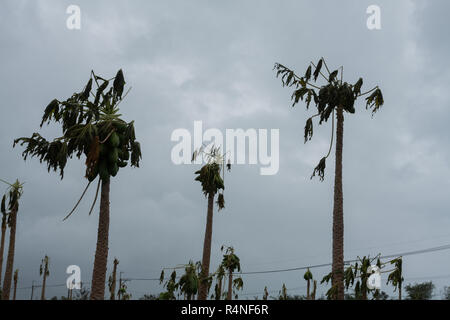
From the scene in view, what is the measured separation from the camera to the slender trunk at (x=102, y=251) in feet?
65.2

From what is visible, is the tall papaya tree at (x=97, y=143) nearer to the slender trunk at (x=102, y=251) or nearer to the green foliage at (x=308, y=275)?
the slender trunk at (x=102, y=251)

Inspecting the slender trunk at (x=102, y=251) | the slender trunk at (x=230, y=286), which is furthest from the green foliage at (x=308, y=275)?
the slender trunk at (x=102, y=251)

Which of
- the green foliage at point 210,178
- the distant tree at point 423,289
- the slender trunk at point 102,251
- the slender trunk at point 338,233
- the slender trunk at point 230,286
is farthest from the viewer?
the distant tree at point 423,289

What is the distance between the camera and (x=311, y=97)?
24.9 metres

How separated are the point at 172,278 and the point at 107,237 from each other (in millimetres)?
13434

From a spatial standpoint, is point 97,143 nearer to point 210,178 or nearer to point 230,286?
point 210,178

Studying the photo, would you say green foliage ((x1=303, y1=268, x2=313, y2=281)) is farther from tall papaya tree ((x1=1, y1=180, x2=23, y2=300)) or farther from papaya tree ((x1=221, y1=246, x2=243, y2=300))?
tall papaya tree ((x1=1, y1=180, x2=23, y2=300))

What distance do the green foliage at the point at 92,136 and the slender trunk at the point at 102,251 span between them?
922mm

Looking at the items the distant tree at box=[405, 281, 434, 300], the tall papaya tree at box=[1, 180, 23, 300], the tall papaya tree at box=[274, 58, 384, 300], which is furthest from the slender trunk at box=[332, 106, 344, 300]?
the distant tree at box=[405, 281, 434, 300]

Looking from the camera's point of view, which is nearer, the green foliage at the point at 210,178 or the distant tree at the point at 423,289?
the green foliage at the point at 210,178

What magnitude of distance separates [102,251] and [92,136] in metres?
4.78

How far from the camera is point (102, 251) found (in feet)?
66.6
